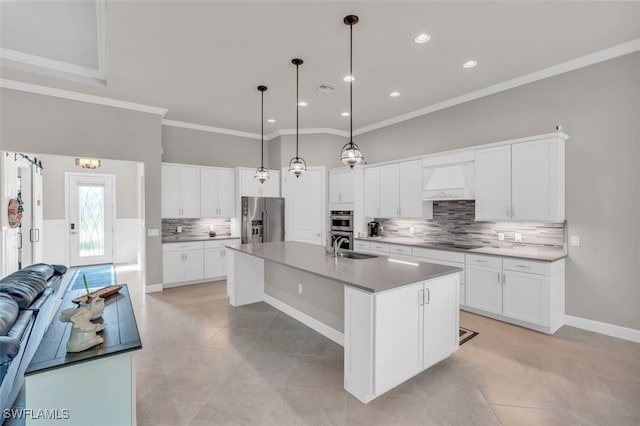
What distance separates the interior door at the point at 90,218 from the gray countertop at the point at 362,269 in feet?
20.1

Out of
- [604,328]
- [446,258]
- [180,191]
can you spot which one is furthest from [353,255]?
[180,191]

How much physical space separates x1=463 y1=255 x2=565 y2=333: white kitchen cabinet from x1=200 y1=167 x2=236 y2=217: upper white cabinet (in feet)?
14.9

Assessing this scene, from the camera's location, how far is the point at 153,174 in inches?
206

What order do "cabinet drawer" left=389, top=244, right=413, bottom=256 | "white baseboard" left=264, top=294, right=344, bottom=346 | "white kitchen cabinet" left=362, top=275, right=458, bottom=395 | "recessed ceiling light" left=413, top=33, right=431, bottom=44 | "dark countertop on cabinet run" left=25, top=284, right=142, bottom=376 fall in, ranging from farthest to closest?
"cabinet drawer" left=389, top=244, right=413, bottom=256
"white baseboard" left=264, top=294, right=344, bottom=346
"recessed ceiling light" left=413, top=33, right=431, bottom=44
"white kitchen cabinet" left=362, top=275, right=458, bottom=395
"dark countertop on cabinet run" left=25, top=284, right=142, bottom=376

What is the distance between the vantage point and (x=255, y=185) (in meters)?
6.43

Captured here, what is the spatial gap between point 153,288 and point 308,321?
10.5 feet

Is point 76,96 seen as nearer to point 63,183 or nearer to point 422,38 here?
point 63,183

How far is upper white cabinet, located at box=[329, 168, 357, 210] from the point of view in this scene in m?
5.98

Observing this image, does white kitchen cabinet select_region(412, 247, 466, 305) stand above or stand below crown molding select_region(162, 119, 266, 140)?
below

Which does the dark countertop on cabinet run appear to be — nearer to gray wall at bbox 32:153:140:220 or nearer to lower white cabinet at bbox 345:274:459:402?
lower white cabinet at bbox 345:274:459:402

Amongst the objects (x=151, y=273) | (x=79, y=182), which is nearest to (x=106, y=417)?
(x=151, y=273)

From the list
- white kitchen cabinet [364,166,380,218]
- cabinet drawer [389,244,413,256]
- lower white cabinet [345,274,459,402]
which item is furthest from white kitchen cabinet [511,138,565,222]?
white kitchen cabinet [364,166,380,218]

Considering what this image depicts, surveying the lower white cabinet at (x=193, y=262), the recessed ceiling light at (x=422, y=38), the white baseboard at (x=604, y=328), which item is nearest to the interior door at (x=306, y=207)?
the lower white cabinet at (x=193, y=262)

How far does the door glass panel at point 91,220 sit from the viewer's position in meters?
7.46
